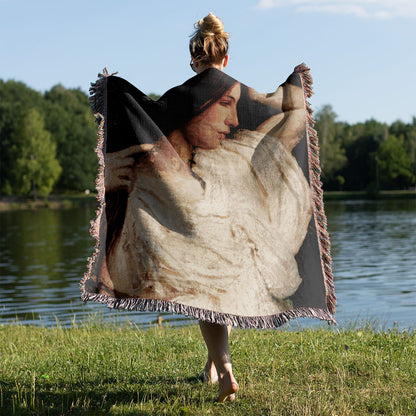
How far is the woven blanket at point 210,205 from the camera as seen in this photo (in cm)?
371

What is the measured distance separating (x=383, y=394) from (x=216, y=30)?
2.39 metres

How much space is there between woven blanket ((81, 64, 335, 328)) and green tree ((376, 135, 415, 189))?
279 ft

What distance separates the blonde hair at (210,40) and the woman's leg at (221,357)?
5.22 feet

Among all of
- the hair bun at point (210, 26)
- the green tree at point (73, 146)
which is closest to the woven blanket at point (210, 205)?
the hair bun at point (210, 26)

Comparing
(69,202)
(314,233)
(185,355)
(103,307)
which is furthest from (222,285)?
(69,202)

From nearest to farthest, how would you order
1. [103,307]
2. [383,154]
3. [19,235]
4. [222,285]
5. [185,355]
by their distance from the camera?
1. [222,285]
2. [185,355]
3. [103,307]
4. [19,235]
5. [383,154]

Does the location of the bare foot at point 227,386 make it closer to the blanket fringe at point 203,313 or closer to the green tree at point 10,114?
the blanket fringe at point 203,313

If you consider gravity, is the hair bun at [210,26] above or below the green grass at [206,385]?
above

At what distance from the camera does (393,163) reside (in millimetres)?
85875

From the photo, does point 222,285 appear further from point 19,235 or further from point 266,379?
point 19,235

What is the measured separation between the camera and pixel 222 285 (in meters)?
3.70

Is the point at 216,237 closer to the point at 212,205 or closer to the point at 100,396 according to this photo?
the point at 212,205

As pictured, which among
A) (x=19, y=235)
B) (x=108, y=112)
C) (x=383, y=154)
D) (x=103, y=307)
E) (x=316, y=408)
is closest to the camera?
(x=316, y=408)

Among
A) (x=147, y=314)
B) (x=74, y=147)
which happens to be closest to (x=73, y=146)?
(x=74, y=147)
